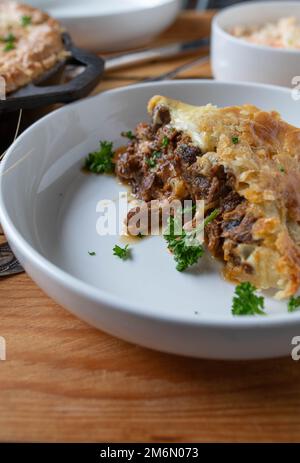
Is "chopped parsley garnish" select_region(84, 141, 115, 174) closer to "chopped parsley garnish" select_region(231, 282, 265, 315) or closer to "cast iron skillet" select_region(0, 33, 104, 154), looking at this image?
"cast iron skillet" select_region(0, 33, 104, 154)

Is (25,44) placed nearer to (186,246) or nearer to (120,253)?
(120,253)

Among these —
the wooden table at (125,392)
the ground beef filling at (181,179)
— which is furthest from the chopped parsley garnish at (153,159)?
the wooden table at (125,392)

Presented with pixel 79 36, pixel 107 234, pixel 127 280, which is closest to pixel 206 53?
pixel 79 36

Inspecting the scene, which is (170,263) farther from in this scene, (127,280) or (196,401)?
(196,401)

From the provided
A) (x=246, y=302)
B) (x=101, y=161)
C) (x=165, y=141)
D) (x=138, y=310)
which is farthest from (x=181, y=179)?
(x=138, y=310)

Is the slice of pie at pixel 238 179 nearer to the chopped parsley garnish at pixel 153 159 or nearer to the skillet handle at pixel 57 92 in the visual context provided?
the chopped parsley garnish at pixel 153 159

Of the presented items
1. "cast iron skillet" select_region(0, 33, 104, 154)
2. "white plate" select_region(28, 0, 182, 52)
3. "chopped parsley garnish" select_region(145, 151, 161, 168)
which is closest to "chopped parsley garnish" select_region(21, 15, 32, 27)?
"white plate" select_region(28, 0, 182, 52)
